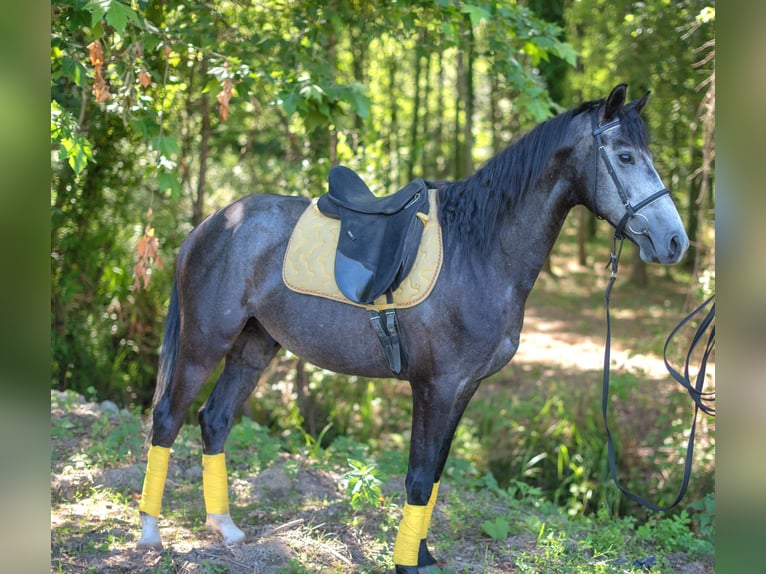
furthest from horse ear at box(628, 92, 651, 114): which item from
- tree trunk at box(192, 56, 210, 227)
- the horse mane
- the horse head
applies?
tree trunk at box(192, 56, 210, 227)

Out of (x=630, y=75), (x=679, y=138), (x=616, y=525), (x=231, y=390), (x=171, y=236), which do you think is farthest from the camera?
(x=679, y=138)

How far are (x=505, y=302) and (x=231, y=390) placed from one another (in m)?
1.66

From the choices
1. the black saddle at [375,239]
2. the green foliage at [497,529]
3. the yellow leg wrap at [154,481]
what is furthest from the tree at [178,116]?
the green foliage at [497,529]

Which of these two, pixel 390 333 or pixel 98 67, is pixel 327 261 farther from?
pixel 98 67

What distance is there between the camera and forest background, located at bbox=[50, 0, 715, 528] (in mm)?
3959

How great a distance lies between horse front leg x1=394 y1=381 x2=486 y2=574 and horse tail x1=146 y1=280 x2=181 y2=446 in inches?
57.2

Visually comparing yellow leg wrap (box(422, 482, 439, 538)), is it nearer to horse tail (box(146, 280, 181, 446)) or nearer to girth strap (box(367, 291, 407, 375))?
girth strap (box(367, 291, 407, 375))

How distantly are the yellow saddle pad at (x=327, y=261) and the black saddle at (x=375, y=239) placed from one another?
40 mm

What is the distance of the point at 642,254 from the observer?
8.93 ft

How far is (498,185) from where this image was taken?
3043 millimetres

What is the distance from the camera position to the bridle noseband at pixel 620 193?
2.66 metres
